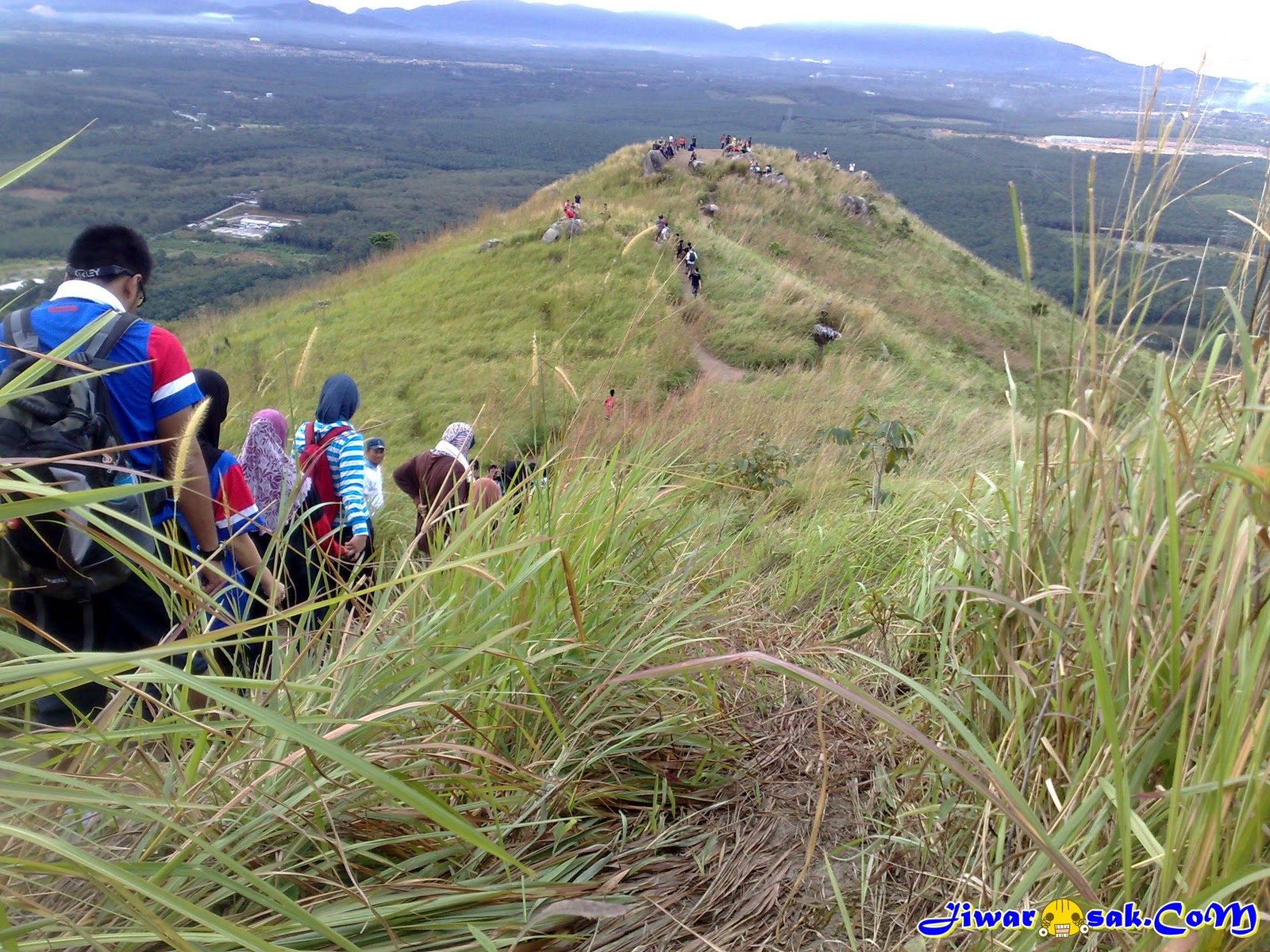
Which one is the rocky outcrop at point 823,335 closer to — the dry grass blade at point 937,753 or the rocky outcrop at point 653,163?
the rocky outcrop at point 653,163

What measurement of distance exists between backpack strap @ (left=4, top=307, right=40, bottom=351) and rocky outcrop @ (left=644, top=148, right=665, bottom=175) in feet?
66.7

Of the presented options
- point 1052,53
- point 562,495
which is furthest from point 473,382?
point 1052,53

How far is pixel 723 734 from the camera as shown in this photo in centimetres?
150

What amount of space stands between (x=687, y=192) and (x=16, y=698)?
804 inches

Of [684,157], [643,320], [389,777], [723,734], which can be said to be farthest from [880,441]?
[684,157]

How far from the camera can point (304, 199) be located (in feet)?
148

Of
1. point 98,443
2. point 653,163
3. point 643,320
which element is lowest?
point 643,320

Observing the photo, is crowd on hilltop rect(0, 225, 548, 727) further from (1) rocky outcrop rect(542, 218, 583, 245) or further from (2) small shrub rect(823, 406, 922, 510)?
(1) rocky outcrop rect(542, 218, 583, 245)

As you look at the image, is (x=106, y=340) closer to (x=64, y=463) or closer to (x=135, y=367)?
(x=135, y=367)

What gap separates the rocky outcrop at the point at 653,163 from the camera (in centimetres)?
2097

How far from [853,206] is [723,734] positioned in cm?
2401

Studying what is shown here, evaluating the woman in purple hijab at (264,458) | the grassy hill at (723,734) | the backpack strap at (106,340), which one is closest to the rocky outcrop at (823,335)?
the woman in purple hijab at (264,458)

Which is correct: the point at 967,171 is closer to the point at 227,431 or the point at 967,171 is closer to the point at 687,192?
the point at 687,192

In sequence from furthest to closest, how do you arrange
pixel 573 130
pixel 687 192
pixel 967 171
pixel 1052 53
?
1. pixel 1052 53
2. pixel 573 130
3. pixel 967 171
4. pixel 687 192
